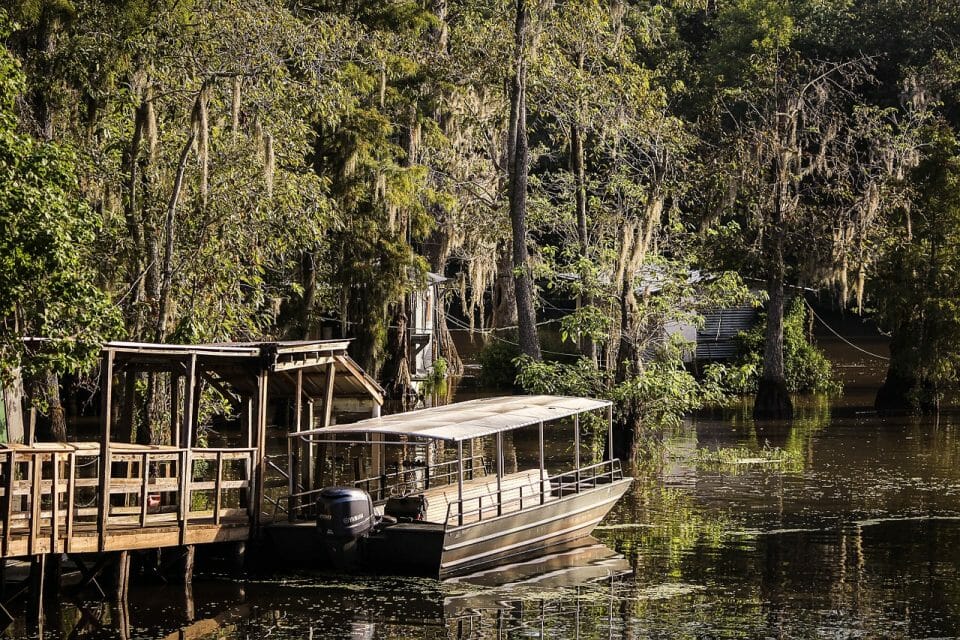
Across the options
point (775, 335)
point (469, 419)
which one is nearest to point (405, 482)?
point (469, 419)

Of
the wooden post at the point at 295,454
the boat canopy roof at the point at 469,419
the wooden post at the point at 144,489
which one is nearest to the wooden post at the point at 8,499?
the wooden post at the point at 144,489

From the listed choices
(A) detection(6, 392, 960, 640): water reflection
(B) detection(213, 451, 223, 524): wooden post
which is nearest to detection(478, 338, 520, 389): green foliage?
(A) detection(6, 392, 960, 640): water reflection

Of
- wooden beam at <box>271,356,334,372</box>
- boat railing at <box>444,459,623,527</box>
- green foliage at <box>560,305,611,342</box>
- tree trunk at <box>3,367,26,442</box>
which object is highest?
green foliage at <box>560,305,611,342</box>

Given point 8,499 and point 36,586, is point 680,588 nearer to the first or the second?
point 36,586

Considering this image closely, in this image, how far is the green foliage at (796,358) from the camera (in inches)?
1893

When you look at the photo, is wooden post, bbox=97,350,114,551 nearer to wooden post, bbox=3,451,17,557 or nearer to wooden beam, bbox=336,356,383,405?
wooden post, bbox=3,451,17,557

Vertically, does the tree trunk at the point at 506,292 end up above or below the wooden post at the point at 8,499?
above

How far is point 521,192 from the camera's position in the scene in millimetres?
38156

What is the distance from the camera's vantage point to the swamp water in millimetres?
16969

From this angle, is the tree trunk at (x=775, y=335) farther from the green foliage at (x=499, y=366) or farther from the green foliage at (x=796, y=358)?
the green foliage at (x=499, y=366)

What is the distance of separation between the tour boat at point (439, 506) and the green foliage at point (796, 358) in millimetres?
24187

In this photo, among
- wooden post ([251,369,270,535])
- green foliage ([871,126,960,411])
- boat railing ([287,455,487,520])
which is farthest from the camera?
green foliage ([871,126,960,411])

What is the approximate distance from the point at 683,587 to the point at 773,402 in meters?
23.0

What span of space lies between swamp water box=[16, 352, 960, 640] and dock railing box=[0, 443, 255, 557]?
3.25ft
